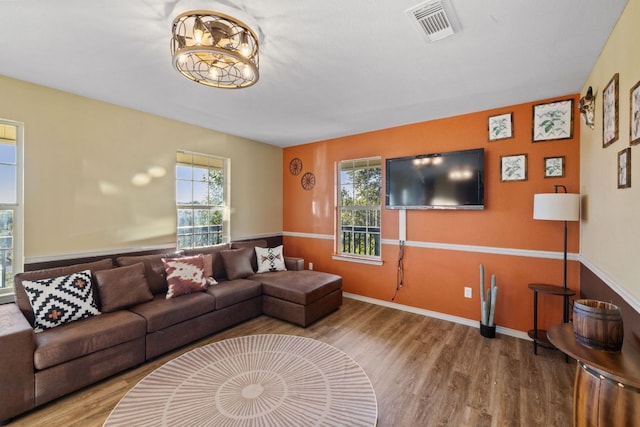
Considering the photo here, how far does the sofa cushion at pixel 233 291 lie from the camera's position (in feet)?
10.1

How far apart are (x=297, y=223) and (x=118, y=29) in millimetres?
3659

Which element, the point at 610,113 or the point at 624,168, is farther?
the point at 610,113

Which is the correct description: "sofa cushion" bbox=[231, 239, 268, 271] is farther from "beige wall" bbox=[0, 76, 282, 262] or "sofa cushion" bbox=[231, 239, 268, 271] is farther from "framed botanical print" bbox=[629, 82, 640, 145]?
"framed botanical print" bbox=[629, 82, 640, 145]

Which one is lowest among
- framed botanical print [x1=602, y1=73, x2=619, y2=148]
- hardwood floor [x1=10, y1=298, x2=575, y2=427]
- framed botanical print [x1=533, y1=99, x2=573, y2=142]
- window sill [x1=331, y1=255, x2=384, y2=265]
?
hardwood floor [x1=10, y1=298, x2=575, y2=427]

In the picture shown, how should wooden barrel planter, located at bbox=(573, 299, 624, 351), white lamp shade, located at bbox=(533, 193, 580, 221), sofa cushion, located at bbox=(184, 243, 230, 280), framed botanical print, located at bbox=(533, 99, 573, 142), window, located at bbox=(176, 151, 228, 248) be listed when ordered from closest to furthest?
wooden barrel planter, located at bbox=(573, 299, 624, 351), white lamp shade, located at bbox=(533, 193, 580, 221), framed botanical print, located at bbox=(533, 99, 573, 142), sofa cushion, located at bbox=(184, 243, 230, 280), window, located at bbox=(176, 151, 228, 248)

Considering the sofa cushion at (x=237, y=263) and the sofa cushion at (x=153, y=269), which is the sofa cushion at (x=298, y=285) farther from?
the sofa cushion at (x=153, y=269)

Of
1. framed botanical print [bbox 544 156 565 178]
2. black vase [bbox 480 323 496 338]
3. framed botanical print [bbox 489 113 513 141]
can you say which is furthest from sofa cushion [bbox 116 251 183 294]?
framed botanical print [bbox 544 156 565 178]

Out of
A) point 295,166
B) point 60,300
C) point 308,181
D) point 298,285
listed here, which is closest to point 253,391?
point 298,285

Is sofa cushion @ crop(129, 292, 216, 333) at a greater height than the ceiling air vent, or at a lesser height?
lesser

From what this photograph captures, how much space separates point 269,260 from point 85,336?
2.27m

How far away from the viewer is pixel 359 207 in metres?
4.29

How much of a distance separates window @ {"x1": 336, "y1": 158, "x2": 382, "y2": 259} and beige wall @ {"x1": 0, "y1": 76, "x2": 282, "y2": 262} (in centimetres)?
215

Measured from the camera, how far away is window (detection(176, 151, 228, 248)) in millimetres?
3727

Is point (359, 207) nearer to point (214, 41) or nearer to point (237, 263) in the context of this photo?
point (237, 263)
